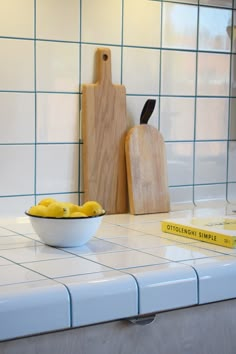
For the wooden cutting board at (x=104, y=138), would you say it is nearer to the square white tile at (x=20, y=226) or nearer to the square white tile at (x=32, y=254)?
the square white tile at (x=20, y=226)

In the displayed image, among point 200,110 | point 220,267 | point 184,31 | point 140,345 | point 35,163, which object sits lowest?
point 140,345

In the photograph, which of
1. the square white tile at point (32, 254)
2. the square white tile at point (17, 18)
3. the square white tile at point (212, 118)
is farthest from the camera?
the square white tile at point (212, 118)

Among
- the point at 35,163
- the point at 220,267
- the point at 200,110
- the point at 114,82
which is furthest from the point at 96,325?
the point at 200,110

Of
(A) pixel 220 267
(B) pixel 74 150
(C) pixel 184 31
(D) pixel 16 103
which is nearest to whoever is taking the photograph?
(A) pixel 220 267

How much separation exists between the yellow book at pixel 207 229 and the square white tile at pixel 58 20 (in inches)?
23.0

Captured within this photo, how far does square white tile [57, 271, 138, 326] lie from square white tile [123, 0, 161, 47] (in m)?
0.90

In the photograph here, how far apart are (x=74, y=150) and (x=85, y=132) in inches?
2.4

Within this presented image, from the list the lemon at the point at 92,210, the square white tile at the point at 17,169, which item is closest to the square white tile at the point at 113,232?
the lemon at the point at 92,210

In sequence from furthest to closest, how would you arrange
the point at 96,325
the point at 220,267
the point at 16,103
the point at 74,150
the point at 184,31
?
the point at 184,31 < the point at 74,150 < the point at 16,103 < the point at 220,267 < the point at 96,325

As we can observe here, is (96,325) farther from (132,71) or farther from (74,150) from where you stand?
(132,71)

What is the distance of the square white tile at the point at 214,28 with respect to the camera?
77.9 inches

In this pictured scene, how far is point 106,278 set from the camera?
43.5 inches

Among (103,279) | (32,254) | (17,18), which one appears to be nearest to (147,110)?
(17,18)

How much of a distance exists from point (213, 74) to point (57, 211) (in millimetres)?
910
